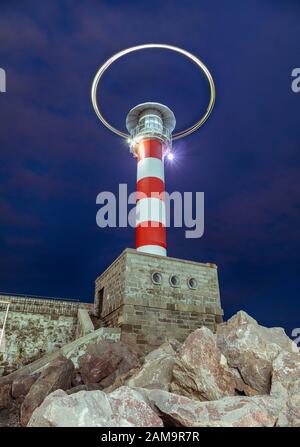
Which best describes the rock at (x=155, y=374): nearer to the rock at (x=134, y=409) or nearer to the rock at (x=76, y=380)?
the rock at (x=134, y=409)

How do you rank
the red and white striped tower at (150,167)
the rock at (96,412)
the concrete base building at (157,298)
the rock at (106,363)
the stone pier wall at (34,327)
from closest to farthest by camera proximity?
the rock at (96,412), the rock at (106,363), the concrete base building at (157,298), the stone pier wall at (34,327), the red and white striped tower at (150,167)

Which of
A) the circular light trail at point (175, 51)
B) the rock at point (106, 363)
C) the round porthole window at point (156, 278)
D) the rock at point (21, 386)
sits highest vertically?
the circular light trail at point (175, 51)

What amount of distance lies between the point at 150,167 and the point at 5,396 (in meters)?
13.9

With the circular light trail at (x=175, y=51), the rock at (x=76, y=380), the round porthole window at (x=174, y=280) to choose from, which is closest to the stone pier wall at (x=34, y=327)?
the round porthole window at (x=174, y=280)

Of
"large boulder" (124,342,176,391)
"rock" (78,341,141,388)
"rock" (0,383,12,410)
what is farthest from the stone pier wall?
"large boulder" (124,342,176,391)

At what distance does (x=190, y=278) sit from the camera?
50.1 feet

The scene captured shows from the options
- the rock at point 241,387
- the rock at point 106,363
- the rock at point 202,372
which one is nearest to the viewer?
the rock at point 202,372

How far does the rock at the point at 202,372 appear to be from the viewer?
5.39 metres

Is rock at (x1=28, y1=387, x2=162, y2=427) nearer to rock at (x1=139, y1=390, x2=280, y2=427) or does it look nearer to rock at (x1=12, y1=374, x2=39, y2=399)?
rock at (x1=139, y1=390, x2=280, y2=427)

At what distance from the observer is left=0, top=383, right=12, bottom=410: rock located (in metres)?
8.68

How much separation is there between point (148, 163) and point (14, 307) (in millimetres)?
11028

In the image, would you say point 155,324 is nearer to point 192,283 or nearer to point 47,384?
point 192,283

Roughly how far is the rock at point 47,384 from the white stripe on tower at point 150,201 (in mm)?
8420

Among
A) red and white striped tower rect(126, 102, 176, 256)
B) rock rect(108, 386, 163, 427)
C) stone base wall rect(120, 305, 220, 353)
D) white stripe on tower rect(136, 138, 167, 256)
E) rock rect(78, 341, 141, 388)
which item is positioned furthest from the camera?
red and white striped tower rect(126, 102, 176, 256)
